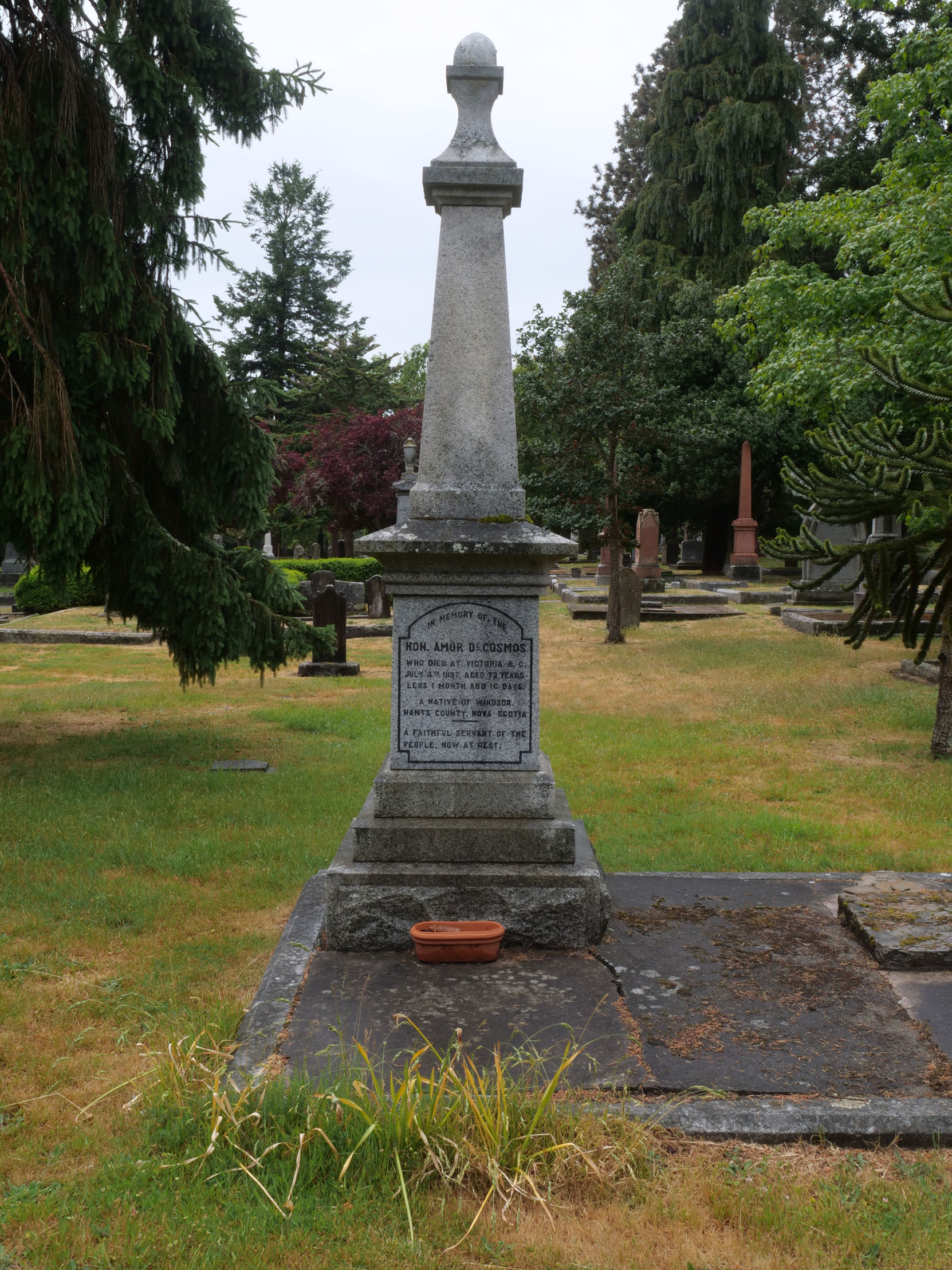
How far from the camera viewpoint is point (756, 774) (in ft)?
30.3

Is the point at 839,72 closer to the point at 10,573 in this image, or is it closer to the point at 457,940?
the point at 10,573

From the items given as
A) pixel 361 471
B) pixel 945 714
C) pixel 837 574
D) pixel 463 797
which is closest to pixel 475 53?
pixel 463 797

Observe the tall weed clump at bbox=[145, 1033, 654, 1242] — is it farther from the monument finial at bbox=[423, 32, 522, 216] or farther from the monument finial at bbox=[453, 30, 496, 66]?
the monument finial at bbox=[453, 30, 496, 66]

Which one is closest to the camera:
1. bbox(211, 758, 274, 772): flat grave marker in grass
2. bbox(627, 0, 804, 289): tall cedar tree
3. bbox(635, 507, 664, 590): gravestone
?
bbox(211, 758, 274, 772): flat grave marker in grass

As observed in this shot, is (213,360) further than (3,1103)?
Yes

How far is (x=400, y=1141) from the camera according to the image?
3127 millimetres

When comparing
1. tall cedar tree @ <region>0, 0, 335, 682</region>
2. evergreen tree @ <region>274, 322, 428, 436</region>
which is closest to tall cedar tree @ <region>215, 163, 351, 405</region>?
evergreen tree @ <region>274, 322, 428, 436</region>

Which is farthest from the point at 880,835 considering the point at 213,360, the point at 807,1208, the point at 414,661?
the point at 213,360

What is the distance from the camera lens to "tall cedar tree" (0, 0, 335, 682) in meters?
8.11

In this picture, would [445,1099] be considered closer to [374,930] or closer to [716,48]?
[374,930]

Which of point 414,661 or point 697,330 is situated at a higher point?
point 697,330

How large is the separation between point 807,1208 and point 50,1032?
2884mm

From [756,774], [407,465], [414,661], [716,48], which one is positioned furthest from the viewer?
[716,48]

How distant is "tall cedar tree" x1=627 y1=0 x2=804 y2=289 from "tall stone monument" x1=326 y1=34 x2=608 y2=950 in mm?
28434
